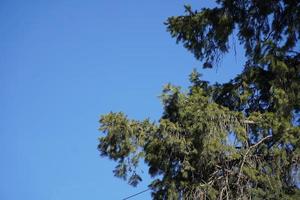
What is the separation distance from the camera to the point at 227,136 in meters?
7.62

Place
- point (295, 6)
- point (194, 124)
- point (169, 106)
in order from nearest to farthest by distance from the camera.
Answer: point (194, 124), point (169, 106), point (295, 6)

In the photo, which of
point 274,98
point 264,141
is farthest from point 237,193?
point 274,98

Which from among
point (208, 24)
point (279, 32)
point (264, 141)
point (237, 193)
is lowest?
point (237, 193)

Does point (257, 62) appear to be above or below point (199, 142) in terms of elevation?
above

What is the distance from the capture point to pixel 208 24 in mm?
9281

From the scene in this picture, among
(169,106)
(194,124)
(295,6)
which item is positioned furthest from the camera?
(295,6)

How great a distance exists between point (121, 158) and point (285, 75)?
321cm

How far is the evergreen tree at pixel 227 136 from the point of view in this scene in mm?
7488

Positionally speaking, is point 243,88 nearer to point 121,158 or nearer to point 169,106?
point 169,106

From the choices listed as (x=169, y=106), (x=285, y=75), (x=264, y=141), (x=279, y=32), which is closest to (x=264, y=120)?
(x=264, y=141)

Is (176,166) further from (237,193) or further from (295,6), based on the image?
(295,6)

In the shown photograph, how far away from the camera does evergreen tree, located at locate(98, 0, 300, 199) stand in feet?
24.6

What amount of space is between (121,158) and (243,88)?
2657 mm

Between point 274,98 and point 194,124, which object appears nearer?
point 194,124
